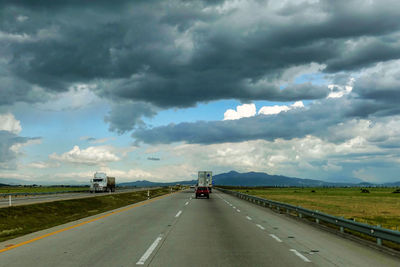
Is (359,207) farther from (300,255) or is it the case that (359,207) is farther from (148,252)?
(148,252)

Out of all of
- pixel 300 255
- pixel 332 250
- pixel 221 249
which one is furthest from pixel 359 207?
pixel 221 249

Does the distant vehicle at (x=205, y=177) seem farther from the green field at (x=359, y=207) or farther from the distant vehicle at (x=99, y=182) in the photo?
the distant vehicle at (x=99, y=182)

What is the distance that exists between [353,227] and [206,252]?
21.1 ft

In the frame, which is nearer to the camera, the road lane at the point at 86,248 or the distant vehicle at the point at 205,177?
the road lane at the point at 86,248

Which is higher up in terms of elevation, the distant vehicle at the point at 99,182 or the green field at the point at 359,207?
the distant vehicle at the point at 99,182

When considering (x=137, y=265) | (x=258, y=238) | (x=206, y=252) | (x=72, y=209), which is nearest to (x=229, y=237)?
(x=258, y=238)

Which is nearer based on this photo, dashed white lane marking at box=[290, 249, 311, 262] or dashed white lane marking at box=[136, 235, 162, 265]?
dashed white lane marking at box=[136, 235, 162, 265]

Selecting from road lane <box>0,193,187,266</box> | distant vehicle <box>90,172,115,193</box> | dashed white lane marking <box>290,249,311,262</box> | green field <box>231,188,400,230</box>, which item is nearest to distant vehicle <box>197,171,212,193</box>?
green field <box>231,188,400,230</box>

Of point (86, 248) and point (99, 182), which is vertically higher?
point (99, 182)

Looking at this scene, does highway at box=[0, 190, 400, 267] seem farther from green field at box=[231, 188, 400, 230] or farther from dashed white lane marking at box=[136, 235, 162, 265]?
green field at box=[231, 188, 400, 230]

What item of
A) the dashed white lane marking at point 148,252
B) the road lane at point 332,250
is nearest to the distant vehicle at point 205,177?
the road lane at point 332,250

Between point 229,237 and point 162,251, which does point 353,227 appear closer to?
point 229,237

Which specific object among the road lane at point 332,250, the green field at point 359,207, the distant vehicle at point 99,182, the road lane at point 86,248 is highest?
the distant vehicle at point 99,182

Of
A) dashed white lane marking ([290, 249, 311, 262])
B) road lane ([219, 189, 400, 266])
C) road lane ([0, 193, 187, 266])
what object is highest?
road lane ([0, 193, 187, 266])
